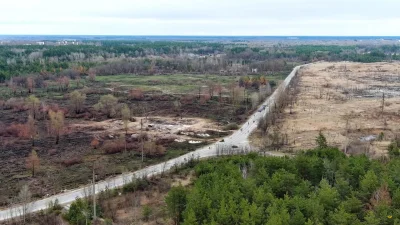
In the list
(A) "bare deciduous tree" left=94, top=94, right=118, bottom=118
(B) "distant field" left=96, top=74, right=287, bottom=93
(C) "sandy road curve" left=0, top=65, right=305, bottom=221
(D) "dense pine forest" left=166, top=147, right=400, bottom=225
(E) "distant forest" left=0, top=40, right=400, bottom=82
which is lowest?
(C) "sandy road curve" left=0, top=65, right=305, bottom=221

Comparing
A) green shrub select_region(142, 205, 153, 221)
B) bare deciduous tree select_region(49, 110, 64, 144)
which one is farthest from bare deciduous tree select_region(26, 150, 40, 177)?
green shrub select_region(142, 205, 153, 221)

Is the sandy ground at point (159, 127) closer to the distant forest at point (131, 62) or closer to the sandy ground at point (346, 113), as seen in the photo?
the sandy ground at point (346, 113)

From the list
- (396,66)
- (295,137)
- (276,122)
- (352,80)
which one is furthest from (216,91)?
(396,66)

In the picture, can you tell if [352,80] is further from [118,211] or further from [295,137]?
[118,211]

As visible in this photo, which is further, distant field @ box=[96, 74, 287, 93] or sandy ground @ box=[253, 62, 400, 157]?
distant field @ box=[96, 74, 287, 93]

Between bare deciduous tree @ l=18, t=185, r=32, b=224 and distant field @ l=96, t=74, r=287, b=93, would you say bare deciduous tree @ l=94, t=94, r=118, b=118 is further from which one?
bare deciduous tree @ l=18, t=185, r=32, b=224

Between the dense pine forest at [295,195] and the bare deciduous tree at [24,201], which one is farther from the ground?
the dense pine forest at [295,195]

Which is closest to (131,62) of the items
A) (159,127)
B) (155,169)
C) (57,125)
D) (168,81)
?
(168,81)

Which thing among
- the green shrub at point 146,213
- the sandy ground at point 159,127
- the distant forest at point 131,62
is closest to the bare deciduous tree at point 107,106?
the sandy ground at point 159,127
